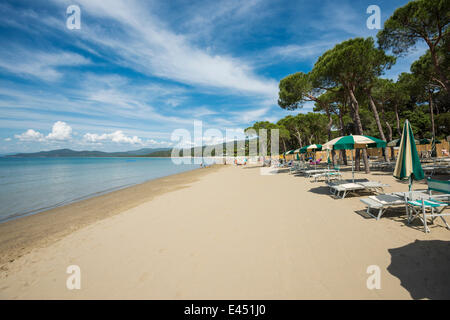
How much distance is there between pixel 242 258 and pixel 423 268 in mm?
2423

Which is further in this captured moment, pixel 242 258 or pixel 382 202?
pixel 382 202

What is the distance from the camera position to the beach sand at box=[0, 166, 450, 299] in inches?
93.2

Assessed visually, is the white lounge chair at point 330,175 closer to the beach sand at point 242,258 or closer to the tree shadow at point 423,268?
the beach sand at point 242,258

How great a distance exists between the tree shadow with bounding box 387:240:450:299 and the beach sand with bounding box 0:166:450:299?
0.4 inches

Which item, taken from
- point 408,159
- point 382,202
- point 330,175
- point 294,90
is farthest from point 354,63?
point 382,202

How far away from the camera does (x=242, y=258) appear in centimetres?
306

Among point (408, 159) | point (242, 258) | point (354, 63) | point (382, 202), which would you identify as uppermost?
point (354, 63)

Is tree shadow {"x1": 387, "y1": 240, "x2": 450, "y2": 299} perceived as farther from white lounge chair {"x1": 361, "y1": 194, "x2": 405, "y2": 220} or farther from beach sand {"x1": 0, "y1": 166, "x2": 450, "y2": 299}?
white lounge chair {"x1": 361, "y1": 194, "x2": 405, "y2": 220}

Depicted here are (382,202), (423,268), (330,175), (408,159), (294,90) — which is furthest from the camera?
(294,90)

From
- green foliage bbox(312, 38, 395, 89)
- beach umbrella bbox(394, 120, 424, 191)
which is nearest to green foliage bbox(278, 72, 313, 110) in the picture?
green foliage bbox(312, 38, 395, 89)

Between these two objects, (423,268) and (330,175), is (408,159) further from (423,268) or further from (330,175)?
(330,175)

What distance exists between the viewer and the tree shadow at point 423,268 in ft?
6.98

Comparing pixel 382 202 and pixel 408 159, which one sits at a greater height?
pixel 408 159
